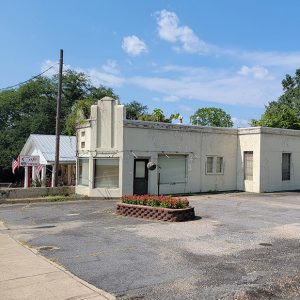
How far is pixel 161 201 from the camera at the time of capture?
49.2 ft

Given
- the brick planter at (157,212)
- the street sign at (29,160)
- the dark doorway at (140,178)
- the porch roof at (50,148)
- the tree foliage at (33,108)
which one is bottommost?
the brick planter at (157,212)

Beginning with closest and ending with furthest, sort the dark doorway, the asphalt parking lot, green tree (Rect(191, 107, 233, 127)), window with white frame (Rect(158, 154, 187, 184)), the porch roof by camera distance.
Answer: the asphalt parking lot
the dark doorway
window with white frame (Rect(158, 154, 187, 184))
the porch roof
green tree (Rect(191, 107, 233, 127))

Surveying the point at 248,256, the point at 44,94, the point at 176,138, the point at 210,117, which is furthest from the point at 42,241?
the point at 210,117

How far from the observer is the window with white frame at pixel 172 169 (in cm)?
2380

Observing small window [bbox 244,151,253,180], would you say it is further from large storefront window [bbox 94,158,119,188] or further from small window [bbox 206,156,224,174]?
large storefront window [bbox 94,158,119,188]

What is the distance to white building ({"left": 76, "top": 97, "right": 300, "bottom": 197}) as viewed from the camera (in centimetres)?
2269

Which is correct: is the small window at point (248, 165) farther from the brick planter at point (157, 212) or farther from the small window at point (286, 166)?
the brick planter at point (157, 212)

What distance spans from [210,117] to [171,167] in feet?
116

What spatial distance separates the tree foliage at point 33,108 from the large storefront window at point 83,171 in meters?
19.2

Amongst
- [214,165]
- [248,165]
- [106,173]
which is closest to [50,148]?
[106,173]

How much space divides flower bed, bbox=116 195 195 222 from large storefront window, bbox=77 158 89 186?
7.92 metres

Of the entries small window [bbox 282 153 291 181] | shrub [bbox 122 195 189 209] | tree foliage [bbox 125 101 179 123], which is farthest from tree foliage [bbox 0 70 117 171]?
shrub [bbox 122 195 189 209]

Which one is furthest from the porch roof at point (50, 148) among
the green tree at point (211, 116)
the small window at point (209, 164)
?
the green tree at point (211, 116)

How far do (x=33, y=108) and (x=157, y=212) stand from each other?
37.0 meters
